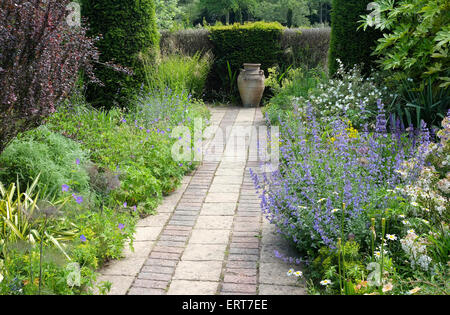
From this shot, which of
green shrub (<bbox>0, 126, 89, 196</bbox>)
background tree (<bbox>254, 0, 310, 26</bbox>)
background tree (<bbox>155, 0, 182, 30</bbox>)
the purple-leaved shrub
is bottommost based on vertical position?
green shrub (<bbox>0, 126, 89, 196</bbox>)

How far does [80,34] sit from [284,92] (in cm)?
409

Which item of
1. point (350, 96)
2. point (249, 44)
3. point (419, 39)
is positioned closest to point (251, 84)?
point (249, 44)

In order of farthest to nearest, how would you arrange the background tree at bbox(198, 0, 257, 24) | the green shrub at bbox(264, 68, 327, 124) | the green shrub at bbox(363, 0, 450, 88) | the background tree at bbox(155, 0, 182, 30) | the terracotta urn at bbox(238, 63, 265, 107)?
the background tree at bbox(198, 0, 257, 24)
the background tree at bbox(155, 0, 182, 30)
the terracotta urn at bbox(238, 63, 265, 107)
the green shrub at bbox(264, 68, 327, 124)
the green shrub at bbox(363, 0, 450, 88)

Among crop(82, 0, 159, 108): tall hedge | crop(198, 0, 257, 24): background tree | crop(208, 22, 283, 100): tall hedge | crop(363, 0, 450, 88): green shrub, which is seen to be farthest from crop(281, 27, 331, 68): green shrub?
crop(198, 0, 257, 24): background tree

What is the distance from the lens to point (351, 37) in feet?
23.6

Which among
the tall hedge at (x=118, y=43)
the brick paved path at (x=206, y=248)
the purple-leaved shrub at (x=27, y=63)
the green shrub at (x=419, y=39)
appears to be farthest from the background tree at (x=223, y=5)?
the purple-leaved shrub at (x=27, y=63)

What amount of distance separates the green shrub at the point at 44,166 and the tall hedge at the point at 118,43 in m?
2.86

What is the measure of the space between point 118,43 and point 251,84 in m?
3.87

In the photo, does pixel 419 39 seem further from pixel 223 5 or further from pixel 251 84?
pixel 223 5

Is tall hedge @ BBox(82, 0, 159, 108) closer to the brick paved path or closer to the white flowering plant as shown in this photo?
the brick paved path

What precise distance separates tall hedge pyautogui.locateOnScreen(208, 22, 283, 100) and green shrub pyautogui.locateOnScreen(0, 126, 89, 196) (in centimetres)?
735

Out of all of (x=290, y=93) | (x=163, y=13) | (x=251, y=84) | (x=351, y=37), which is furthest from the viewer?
(x=163, y=13)

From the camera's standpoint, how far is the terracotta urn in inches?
387

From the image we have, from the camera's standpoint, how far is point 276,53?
1070 centimetres
